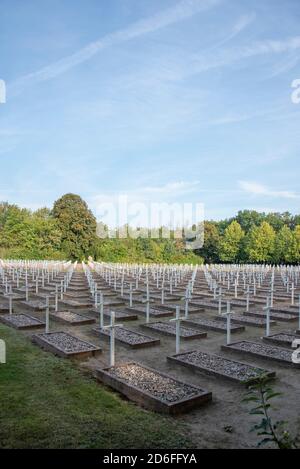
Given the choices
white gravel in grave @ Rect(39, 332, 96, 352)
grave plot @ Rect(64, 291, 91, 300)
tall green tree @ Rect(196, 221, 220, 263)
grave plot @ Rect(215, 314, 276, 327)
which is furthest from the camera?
tall green tree @ Rect(196, 221, 220, 263)

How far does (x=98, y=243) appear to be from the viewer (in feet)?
186

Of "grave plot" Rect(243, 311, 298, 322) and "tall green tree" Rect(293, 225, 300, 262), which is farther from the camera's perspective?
"tall green tree" Rect(293, 225, 300, 262)

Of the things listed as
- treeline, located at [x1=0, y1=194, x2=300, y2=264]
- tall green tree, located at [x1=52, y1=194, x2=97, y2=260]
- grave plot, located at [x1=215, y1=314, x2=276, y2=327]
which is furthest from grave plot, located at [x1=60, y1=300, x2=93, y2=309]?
tall green tree, located at [x1=52, y1=194, x2=97, y2=260]

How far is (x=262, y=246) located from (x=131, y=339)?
57.0 meters

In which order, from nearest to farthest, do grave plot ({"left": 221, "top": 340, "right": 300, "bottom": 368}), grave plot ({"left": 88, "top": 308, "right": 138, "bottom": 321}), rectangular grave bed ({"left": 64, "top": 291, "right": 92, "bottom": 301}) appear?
1. grave plot ({"left": 221, "top": 340, "right": 300, "bottom": 368})
2. grave plot ({"left": 88, "top": 308, "right": 138, "bottom": 321})
3. rectangular grave bed ({"left": 64, "top": 291, "right": 92, "bottom": 301})

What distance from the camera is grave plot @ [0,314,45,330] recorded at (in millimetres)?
11156

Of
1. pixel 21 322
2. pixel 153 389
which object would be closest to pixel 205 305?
pixel 21 322

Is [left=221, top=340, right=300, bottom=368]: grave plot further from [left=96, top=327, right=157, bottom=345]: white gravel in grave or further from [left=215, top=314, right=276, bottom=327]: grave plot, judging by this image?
[left=215, top=314, right=276, bottom=327]: grave plot

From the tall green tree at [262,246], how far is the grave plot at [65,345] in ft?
187

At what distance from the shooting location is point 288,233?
6272 centimetres

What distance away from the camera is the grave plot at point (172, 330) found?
10.6 metres

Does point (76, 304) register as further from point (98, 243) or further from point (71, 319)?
point (98, 243)

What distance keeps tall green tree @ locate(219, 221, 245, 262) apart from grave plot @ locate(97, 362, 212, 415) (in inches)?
2455
